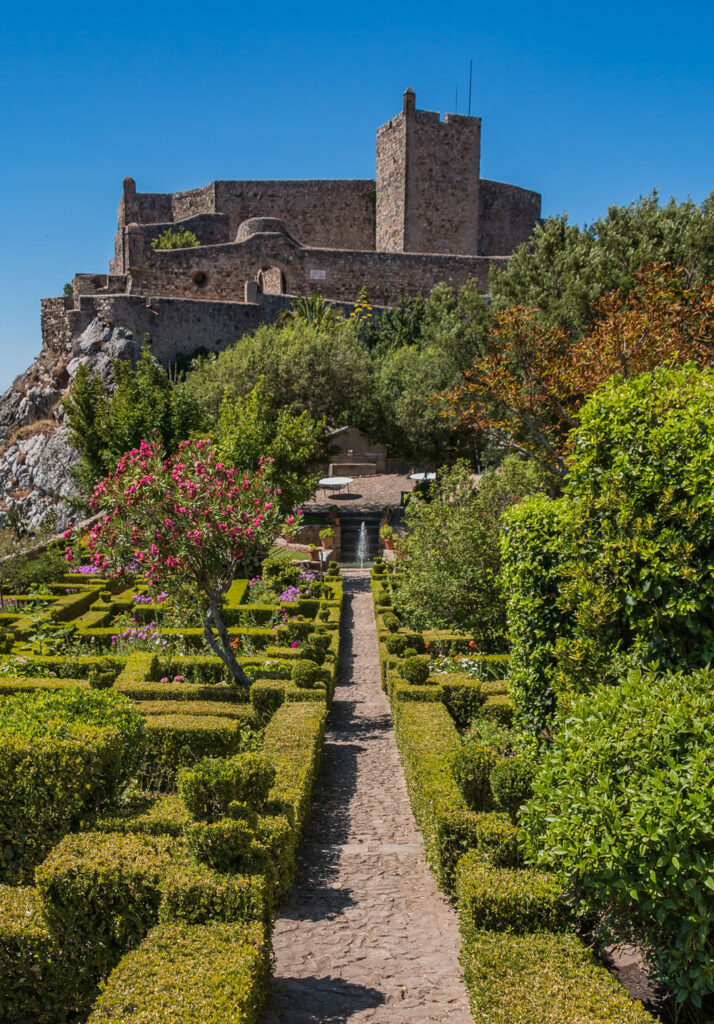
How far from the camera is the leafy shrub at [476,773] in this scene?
5.33 metres

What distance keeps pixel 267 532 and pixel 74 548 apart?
9.43m

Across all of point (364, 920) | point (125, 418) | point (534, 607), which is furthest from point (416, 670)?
point (125, 418)

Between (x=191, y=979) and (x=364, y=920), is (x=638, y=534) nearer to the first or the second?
(x=364, y=920)

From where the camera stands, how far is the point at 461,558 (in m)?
11.0

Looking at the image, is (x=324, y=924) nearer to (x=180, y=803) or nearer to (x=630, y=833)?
(x=180, y=803)

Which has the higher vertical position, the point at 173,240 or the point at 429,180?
the point at 429,180

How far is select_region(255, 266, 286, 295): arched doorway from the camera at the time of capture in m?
36.7

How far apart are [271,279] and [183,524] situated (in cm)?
3036

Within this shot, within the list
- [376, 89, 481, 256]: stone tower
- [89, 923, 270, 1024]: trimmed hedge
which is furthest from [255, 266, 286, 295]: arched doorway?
[89, 923, 270, 1024]: trimmed hedge

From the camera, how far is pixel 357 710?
1009 cm

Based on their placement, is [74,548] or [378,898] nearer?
[378,898]

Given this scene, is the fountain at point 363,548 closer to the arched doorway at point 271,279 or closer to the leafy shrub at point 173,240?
the arched doorway at point 271,279

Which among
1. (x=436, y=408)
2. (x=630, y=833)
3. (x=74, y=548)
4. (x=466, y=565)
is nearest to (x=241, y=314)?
(x=436, y=408)

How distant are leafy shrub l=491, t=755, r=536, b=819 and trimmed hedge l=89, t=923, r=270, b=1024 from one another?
1706 mm
